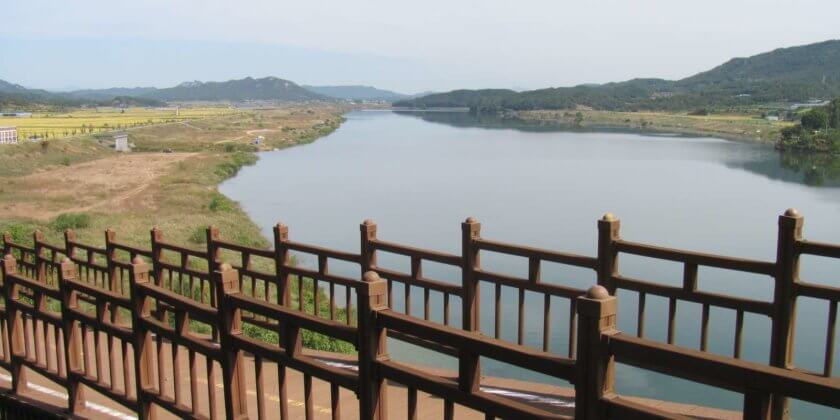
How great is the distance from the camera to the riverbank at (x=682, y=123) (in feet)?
210

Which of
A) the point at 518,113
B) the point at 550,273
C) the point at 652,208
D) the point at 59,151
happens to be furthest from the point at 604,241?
the point at 518,113

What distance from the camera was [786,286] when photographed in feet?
13.0

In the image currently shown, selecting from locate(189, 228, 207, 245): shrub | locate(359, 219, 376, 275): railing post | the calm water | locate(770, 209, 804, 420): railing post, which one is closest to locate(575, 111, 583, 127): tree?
the calm water

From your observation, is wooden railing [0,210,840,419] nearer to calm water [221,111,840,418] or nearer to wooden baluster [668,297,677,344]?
wooden baluster [668,297,677,344]

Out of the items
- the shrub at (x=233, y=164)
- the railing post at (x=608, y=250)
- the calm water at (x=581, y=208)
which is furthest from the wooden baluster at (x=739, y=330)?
the shrub at (x=233, y=164)

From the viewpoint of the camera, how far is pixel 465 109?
15362 centimetres

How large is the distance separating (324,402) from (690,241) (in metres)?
16.5

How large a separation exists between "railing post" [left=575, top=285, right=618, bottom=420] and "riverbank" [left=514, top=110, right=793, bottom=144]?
5849cm

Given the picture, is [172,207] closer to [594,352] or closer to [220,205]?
[220,205]

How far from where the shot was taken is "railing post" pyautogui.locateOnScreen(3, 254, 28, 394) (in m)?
5.31

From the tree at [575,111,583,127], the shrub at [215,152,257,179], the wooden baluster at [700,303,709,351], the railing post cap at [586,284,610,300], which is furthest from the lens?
the tree at [575,111,583,127]

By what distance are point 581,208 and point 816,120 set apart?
35.5 meters

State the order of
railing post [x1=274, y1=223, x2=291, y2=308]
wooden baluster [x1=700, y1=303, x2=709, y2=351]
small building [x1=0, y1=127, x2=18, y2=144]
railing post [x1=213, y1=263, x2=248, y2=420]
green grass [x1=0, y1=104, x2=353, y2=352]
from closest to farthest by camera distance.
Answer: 1. railing post [x1=213, y1=263, x2=248, y2=420]
2. wooden baluster [x1=700, y1=303, x2=709, y2=351]
3. railing post [x1=274, y1=223, x2=291, y2=308]
4. green grass [x1=0, y1=104, x2=353, y2=352]
5. small building [x1=0, y1=127, x2=18, y2=144]

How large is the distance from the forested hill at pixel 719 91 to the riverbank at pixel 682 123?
9674 mm
